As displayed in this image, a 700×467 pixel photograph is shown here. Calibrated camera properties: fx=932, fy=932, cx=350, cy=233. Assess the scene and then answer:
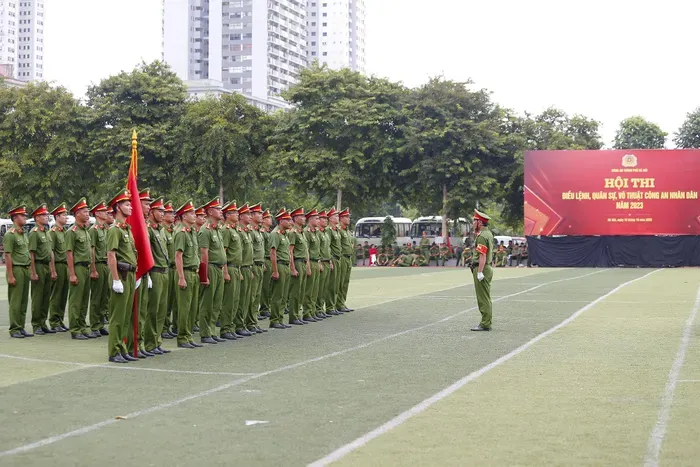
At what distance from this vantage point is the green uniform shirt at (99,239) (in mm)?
12875

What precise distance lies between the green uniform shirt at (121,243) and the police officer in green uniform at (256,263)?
118 inches

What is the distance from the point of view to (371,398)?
7797mm

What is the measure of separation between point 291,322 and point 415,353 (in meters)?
4.02

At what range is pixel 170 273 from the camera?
12.1 metres

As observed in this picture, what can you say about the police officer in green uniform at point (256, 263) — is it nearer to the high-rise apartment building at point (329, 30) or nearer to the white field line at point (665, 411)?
the white field line at point (665, 411)

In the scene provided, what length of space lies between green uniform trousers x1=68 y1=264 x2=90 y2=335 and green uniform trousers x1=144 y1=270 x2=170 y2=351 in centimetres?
202

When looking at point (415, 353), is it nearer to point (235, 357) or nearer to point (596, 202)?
point (235, 357)

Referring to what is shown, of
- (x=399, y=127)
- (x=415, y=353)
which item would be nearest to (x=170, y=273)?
(x=415, y=353)

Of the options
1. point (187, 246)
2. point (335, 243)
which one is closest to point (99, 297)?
point (187, 246)

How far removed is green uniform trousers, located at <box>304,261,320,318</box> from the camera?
15.0m

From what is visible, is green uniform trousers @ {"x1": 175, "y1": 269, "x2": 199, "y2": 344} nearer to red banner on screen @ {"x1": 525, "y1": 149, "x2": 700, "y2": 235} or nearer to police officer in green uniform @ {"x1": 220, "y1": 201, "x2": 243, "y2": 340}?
police officer in green uniform @ {"x1": 220, "y1": 201, "x2": 243, "y2": 340}

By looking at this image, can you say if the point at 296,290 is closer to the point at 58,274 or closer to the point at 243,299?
the point at 243,299

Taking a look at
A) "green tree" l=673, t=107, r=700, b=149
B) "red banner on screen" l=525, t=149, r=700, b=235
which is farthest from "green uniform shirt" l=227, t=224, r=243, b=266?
"green tree" l=673, t=107, r=700, b=149

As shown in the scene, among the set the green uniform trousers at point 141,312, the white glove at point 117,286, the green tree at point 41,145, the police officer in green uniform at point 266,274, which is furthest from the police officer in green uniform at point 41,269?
the green tree at point 41,145
